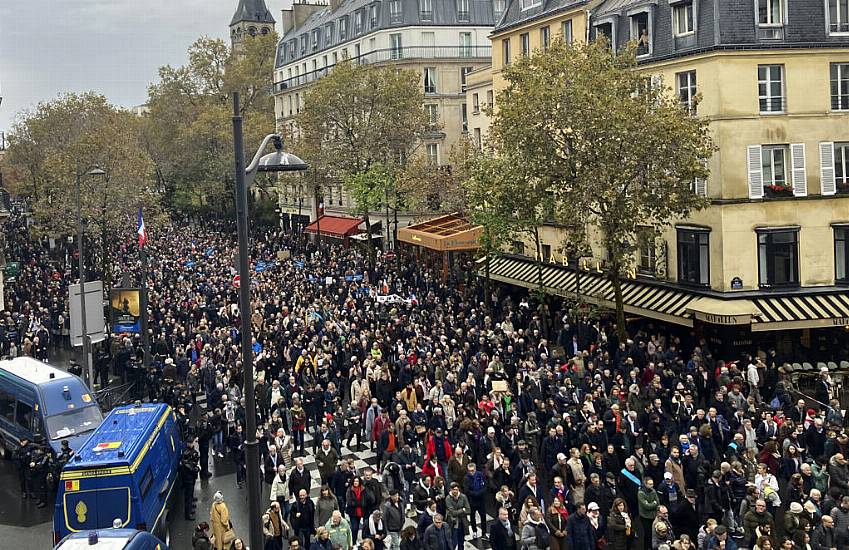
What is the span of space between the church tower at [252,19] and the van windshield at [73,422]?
117 metres

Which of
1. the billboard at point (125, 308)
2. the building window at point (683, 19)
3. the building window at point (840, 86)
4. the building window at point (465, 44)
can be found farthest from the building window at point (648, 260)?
the building window at point (465, 44)

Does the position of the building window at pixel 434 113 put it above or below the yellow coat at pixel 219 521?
above

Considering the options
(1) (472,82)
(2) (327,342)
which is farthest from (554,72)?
(1) (472,82)

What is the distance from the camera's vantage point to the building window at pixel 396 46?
65875 millimetres

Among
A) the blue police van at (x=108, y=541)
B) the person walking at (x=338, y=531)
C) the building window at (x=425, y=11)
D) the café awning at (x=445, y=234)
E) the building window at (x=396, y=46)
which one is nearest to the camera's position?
the blue police van at (x=108, y=541)

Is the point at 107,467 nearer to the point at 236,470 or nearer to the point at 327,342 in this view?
the point at 236,470

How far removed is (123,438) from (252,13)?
408 ft

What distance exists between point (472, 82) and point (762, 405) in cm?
3588

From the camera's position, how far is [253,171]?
11172 millimetres

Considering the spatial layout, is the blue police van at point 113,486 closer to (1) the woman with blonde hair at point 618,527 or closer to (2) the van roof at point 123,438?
(2) the van roof at point 123,438

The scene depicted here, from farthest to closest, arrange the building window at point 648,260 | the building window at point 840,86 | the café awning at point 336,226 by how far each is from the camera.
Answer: the café awning at point 336,226
the building window at point 648,260
the building window at point 840,86

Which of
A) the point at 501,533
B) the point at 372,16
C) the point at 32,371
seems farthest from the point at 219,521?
the point at 372,16

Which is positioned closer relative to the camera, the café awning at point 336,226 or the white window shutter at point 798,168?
the white window shutter at point 798,168

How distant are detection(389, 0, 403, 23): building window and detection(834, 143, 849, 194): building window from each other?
4006 cm
